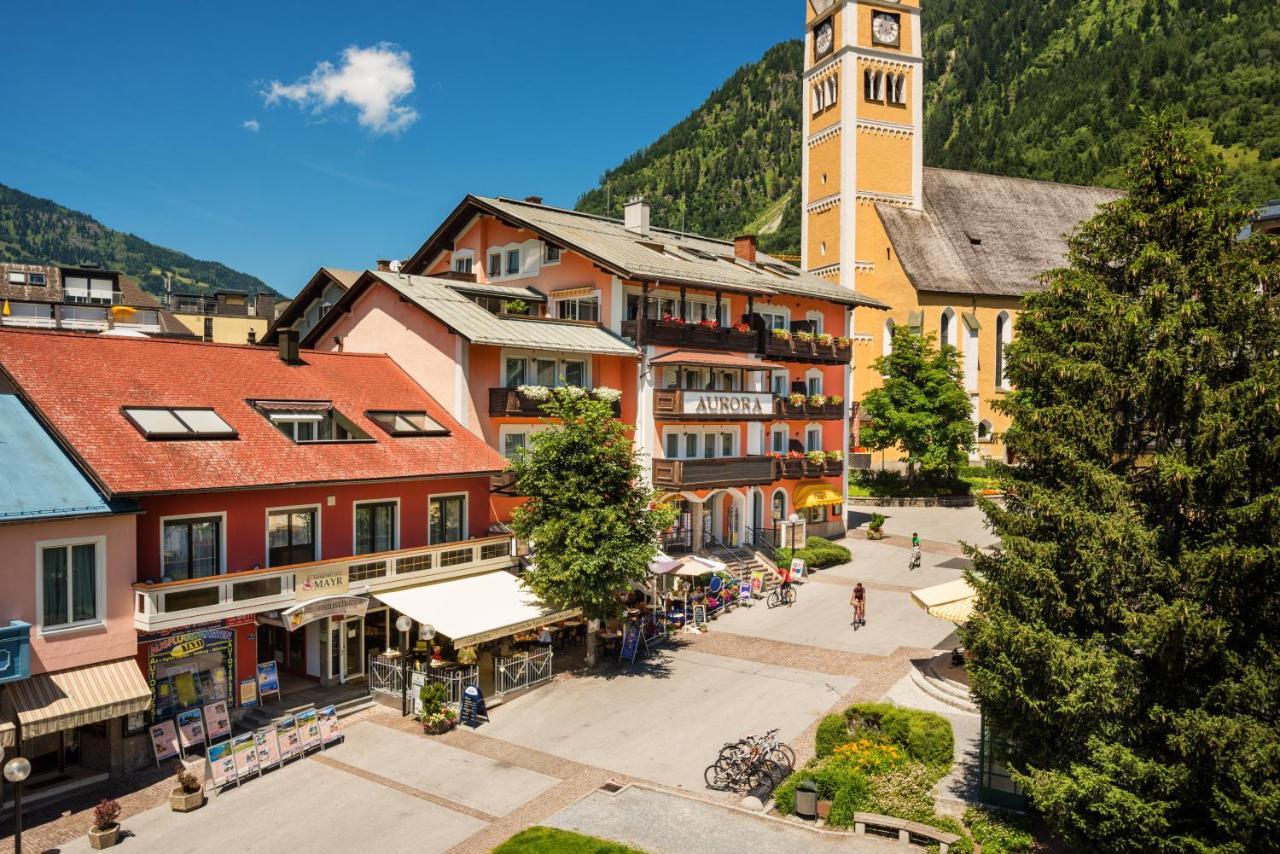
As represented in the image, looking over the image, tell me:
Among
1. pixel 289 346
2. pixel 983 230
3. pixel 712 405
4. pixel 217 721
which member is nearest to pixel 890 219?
pixel 983 230

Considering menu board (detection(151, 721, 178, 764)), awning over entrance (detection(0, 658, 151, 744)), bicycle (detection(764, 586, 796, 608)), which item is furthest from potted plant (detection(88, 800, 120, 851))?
bicycle (detection(764, 586, 796, 608))

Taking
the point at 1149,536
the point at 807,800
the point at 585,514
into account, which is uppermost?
the point at 1149,536

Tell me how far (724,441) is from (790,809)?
22802 mm

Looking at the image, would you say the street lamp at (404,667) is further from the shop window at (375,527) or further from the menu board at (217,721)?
the menu board at (217,721)

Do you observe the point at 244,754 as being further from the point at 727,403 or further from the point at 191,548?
the point at 727,403

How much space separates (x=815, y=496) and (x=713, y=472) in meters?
8.90

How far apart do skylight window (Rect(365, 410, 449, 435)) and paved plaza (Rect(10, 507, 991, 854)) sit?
28.0 feet

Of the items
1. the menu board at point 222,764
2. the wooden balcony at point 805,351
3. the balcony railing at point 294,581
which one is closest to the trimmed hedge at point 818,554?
the wooden balcony at point 805,351

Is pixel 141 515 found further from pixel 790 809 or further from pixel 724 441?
pixel 724 441

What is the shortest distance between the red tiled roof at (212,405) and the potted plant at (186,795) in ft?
20.4

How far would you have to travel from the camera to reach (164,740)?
68.5 feet

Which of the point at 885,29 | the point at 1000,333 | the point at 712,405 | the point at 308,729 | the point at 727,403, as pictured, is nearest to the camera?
the point at 308,729

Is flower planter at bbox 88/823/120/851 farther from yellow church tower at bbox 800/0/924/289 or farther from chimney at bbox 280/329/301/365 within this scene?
yellow church tower at bbox 800/0/924/289

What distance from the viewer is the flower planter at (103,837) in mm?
17125
